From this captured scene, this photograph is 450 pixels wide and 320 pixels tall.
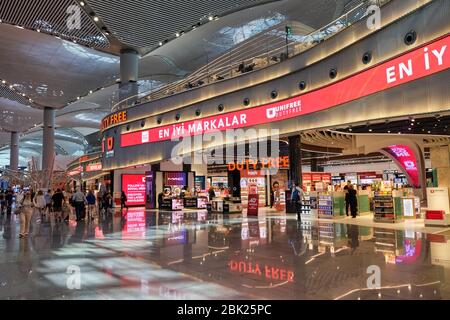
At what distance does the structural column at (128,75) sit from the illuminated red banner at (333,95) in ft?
13.7

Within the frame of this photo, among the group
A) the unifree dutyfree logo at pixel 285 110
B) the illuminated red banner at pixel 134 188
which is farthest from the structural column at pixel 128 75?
the unifree dutyfree logo at pixel 285 110

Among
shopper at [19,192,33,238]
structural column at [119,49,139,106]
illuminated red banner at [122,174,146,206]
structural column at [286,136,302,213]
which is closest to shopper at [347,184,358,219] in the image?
structural column at [286,136,302,213]

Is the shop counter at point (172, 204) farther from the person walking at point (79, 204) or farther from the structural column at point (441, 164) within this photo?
the structural column at point (441, 164)

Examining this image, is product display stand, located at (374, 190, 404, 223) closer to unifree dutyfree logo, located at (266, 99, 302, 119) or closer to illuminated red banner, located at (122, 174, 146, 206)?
unifree dutyfree logo, located at (266, 99, 302, 119)

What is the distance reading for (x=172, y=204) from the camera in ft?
66.7

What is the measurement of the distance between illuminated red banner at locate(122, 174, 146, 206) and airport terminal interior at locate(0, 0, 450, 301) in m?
0.10

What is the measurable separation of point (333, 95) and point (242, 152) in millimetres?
7886

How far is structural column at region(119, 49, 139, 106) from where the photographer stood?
2366 centimetres

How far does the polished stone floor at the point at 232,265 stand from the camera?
4348 millimetres

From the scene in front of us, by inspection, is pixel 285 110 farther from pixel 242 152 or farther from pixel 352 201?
pixel 242 152

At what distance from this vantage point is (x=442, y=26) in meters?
8.32
